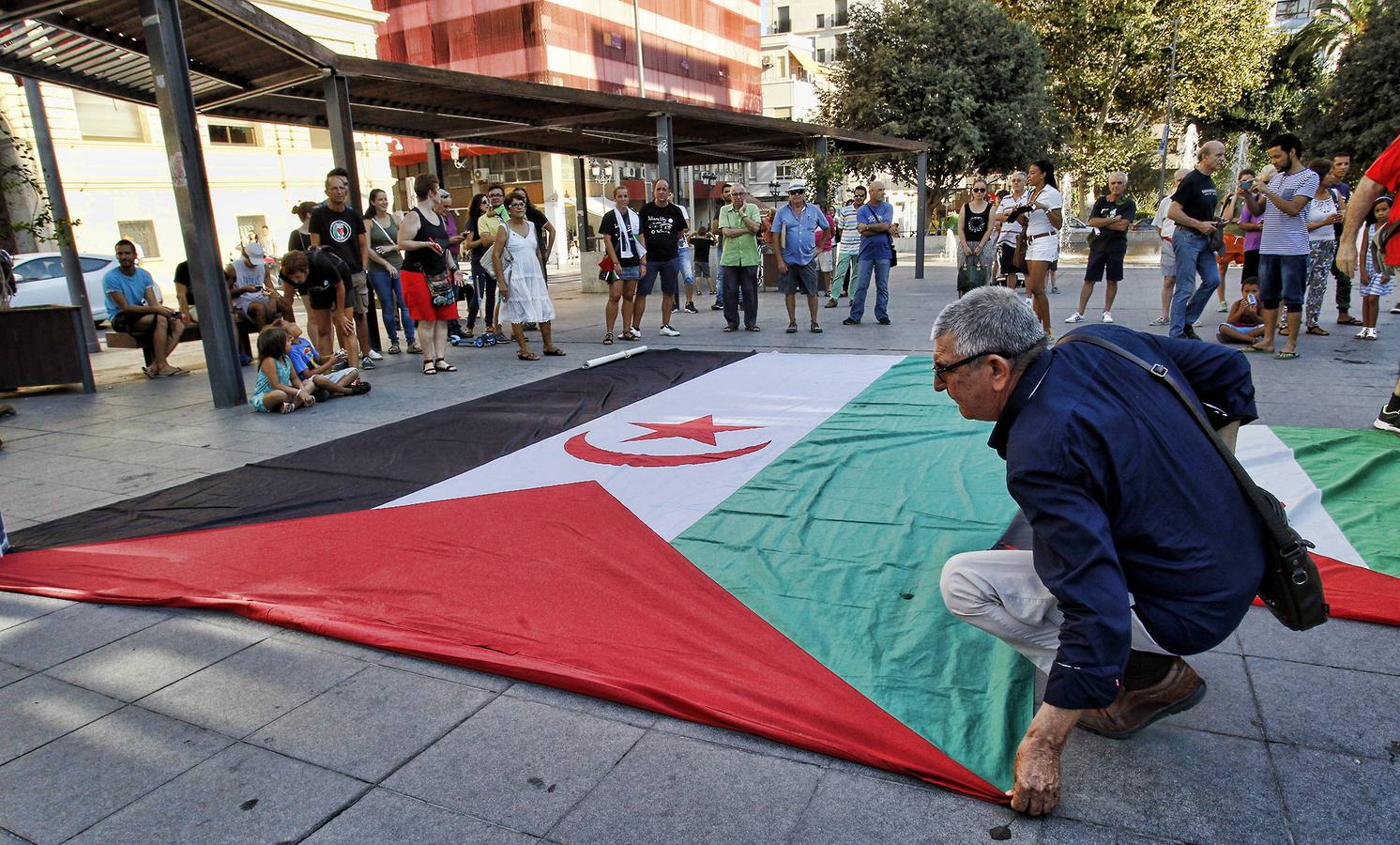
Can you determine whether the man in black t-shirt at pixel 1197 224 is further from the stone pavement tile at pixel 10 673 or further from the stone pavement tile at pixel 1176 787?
the stone pavement tile at pixel 10 673

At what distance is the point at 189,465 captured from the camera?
5.43m

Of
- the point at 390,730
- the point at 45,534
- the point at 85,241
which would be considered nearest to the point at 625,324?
the point at 45,534

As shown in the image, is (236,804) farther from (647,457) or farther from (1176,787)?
(647,457)

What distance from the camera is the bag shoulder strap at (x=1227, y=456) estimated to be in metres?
1.99

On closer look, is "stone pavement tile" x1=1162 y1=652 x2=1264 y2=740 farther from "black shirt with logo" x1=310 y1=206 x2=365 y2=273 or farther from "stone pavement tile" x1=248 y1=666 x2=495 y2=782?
"black shirt with logo" x1=310 y1=206 x2=365 y2=273

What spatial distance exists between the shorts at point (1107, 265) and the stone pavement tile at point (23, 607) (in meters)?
9.84

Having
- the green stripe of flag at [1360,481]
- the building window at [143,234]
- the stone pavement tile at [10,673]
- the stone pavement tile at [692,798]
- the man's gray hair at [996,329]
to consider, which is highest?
the building window at [143,234]

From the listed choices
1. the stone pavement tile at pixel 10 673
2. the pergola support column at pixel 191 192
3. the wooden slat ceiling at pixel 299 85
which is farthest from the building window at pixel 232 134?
the stone pavement tile at pixel 10 673

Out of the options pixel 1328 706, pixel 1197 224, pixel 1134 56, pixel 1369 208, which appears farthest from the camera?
pixel 1134 56

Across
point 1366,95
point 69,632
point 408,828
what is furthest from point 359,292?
point 1366,95

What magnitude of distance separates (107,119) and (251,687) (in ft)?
95.2

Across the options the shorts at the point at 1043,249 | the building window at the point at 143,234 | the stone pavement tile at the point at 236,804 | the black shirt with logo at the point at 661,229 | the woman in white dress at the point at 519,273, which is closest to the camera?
the stone pavement tile at the point at 236,804

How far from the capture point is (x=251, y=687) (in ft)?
8.98

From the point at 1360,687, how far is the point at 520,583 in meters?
2.80
